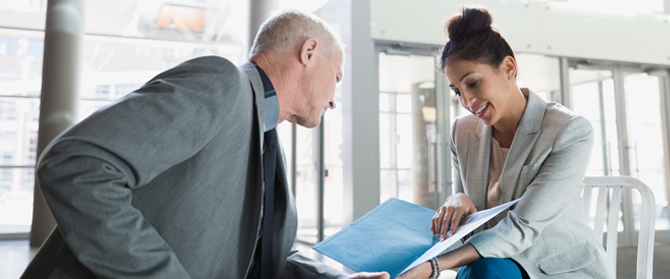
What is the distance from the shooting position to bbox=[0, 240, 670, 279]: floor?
395 centimetres

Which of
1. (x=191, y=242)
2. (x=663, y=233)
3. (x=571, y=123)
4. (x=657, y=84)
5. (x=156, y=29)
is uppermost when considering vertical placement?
(x=156, y=29)

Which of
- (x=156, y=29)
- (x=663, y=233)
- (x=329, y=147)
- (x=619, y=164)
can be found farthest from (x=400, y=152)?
(x=156, y=29)

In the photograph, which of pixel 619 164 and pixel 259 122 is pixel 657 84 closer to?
pixel 619 164

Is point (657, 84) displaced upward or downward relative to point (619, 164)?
upward

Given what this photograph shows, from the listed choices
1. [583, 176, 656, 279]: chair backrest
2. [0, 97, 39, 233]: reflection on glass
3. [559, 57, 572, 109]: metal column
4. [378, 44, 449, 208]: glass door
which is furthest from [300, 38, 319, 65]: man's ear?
[0, 97, 39, 233]: reflection on glass

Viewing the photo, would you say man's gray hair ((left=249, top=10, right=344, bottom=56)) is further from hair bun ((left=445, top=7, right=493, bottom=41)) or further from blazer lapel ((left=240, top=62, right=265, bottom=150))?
hair bun ((left=445, top=7, right=493, bottom=41))

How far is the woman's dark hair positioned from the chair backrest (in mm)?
493

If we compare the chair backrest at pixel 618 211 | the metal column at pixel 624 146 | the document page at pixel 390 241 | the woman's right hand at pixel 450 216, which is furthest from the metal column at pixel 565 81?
the document page at pixel 390 241

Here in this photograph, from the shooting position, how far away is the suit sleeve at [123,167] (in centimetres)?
63

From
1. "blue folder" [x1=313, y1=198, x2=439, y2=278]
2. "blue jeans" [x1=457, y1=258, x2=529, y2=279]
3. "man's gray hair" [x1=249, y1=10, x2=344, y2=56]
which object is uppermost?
"man's gray hair" [x1=249, y1=10, x2=344, y2=56]

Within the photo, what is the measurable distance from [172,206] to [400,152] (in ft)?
12.9

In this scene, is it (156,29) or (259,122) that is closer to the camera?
(259,122)

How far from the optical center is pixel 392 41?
4496 millimetres

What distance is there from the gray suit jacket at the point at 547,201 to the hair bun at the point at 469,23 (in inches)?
9.9
